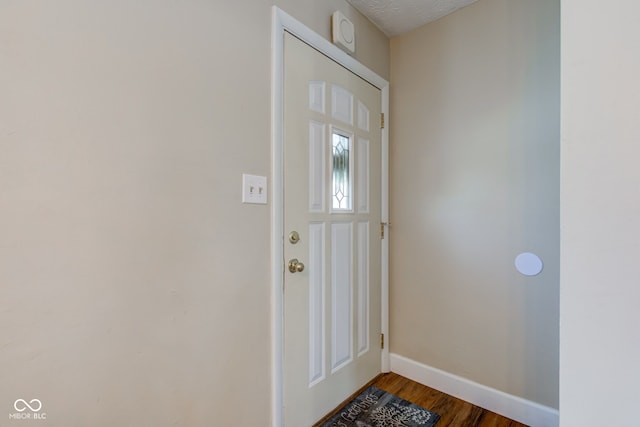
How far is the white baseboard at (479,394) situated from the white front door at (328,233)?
0.21 meters

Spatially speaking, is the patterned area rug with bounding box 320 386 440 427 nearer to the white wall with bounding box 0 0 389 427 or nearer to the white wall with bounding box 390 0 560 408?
the white wall with bounding box 390 0 560 408

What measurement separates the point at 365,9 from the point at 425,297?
74.5 inches

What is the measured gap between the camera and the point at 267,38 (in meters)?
1.27

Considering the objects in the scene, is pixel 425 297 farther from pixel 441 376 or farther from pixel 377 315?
pixel 441 376

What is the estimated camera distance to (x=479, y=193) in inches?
67.4

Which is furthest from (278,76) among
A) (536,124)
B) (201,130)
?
(536,124)

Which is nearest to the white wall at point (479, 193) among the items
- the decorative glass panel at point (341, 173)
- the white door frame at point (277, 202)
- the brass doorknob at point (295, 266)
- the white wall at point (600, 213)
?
the decorative glass panel at point (341, 173)

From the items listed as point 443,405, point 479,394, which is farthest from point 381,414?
point 479,394

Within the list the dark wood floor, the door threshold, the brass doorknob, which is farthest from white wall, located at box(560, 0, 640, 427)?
the door threshold

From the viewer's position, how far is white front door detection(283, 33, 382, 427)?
4.58ft

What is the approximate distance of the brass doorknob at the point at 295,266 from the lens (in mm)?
1389
